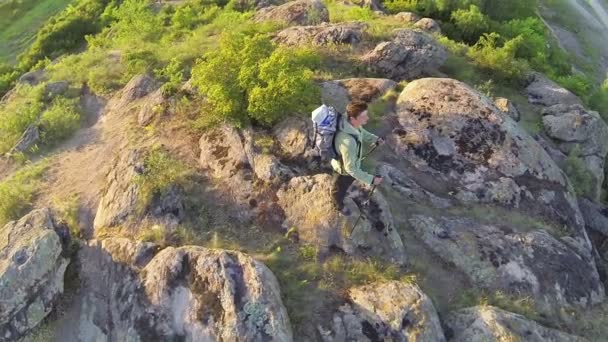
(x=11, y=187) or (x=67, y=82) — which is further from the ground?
(x=11, y=187)

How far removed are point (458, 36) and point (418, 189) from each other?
45.8 ft

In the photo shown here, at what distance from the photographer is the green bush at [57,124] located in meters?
17.9

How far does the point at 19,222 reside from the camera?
12.7 metres

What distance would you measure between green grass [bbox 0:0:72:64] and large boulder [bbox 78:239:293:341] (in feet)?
98.4

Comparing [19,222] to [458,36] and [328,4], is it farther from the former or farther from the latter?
[458,36]

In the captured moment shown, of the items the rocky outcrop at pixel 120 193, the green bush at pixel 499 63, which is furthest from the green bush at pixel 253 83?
the green bush at pixel 499 63

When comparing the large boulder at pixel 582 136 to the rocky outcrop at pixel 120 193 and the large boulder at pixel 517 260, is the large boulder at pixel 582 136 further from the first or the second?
the rocky outcrop at pixel 120 193

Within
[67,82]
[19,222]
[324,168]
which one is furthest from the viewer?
[67,82]

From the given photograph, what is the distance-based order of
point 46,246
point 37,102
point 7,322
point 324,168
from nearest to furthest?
point 7,322, point 46,246, point 324,168, point 37,102

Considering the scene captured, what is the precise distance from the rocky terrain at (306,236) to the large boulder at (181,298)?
0.03 metres

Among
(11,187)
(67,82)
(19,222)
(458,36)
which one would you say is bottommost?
(458,36)

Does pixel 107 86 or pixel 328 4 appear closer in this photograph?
pixel 107 86

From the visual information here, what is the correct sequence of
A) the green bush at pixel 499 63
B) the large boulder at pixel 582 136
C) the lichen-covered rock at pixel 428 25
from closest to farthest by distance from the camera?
the large boulder at pixel 582 136 → the green bush at pixel 499 63 → the lichen-covered rock at pixel 428 25

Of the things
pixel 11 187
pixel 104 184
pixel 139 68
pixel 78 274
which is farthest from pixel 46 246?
pixel 139 68
